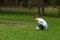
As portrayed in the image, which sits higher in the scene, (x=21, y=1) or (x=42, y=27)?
(x=42, y=27)

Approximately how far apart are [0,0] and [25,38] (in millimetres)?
41506

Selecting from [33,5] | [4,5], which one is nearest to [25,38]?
[33,5]

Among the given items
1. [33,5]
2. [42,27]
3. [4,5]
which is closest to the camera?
[42,27]

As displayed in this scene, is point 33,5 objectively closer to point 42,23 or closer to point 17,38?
point 42,23

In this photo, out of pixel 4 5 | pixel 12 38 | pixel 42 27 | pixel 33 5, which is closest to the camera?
pixel 12 38

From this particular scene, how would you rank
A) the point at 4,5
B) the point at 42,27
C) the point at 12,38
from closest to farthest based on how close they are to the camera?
the point at 12,38 < the point at 42,27 < the point at 4,5

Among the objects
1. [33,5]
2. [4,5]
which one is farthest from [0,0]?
[33,5]

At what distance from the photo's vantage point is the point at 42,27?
17.7 m

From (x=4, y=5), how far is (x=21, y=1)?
4332 millimetres

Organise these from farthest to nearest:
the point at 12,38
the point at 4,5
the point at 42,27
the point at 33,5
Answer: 1. the point at 4,5
2. the point at 33,5
3. the point at 42,27
4. the point at 12,38

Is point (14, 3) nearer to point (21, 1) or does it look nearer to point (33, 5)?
point (21, 1)

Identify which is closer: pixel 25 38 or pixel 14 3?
pixel 25 38

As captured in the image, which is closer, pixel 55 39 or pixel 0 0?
pixel 55 39

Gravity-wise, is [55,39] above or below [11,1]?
above
